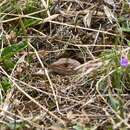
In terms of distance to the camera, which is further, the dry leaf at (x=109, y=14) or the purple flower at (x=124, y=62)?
the dry leaf at (x=109, y=14)

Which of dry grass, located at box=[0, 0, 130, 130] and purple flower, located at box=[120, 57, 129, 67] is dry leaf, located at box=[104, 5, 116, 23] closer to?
dry grass, located at box=[0, 0, 130, 130]

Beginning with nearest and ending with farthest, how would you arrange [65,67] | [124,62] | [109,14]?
[124,62]
[65,67]
[109,14]

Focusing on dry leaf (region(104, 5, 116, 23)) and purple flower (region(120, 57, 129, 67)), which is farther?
dry leaf (region(104, 5, 116, 23))

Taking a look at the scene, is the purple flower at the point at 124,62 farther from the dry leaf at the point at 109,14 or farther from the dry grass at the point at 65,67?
the dry leaf at the point at 109,14

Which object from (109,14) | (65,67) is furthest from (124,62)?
(109,14)

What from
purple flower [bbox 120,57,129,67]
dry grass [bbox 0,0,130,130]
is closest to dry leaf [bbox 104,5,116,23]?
dry grass [bbox 0,0,130,130]

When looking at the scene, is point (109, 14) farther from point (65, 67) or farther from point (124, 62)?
point (124, 62)

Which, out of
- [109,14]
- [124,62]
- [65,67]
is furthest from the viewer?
[109,14]

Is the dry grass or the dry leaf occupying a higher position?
the dry leaf

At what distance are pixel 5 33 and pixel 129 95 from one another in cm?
66

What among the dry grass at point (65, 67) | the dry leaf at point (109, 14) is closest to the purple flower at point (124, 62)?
the dry grass at point (65, 67)

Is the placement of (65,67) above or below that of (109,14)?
below

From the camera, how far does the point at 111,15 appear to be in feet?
7.07

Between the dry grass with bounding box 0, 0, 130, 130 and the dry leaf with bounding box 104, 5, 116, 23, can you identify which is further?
the dry leaf with bounding box 104, 5, 116, 23
